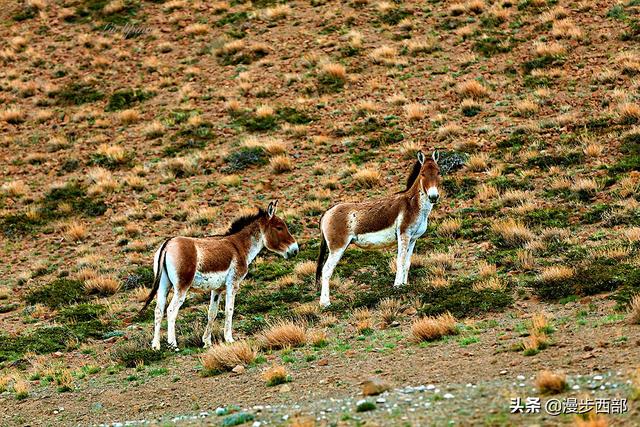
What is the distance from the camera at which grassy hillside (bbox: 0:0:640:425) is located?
1402 cm

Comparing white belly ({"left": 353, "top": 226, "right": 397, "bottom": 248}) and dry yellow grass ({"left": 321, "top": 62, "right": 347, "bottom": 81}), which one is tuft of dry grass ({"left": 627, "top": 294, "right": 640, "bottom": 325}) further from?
dry yellow grass ({"left": 321, "top": 62, "right": 347, "bottom": 81})

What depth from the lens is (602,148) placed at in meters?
24.1

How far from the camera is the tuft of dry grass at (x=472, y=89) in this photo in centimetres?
3023

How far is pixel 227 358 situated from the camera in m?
13.1

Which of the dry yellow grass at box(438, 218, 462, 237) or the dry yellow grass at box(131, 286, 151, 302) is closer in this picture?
the dry yellow grass at box(131, 286, 151, 302)

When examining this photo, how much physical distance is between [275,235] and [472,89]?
15634mm

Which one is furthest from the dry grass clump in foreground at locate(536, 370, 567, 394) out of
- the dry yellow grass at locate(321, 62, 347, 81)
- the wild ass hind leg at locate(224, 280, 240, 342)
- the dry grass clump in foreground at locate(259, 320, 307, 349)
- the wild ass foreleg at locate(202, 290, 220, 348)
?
the dry yellow grass at locate(321, 62, 347, 81)

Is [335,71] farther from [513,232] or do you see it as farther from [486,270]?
[486,270]

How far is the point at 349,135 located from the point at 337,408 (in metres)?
20.6

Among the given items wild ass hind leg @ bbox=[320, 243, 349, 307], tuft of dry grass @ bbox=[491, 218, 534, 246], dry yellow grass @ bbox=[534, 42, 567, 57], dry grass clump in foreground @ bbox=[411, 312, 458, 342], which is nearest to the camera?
dry grass clump in foreground @ bbox=[411, 312, 458, 342]

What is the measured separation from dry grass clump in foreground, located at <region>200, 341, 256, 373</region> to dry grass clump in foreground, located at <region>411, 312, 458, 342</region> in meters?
2.57

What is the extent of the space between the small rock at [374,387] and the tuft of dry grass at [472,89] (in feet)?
70.1

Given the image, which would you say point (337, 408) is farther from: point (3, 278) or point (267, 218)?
point (3, 278)

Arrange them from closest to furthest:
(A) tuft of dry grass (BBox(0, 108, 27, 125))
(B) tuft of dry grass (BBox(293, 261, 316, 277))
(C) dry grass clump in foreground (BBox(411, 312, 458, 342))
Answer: (C) dry grass clump in foreground (BBox(411, 312, 458, 342)) → (B) tuft of dry grass (BBox(293, 261, 316, 277)) → (A) tuft of dry grass (BBox(0, 108, 27, 125))
